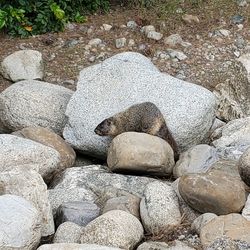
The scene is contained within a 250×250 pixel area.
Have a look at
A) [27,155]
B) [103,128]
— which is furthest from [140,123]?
[27,155]

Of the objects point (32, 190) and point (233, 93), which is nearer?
point (32, 190)

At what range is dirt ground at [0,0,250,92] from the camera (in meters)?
10.3

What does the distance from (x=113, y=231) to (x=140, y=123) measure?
2.71m

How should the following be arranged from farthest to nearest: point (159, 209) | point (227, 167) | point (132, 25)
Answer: point (132, 25), point (227, 167), point (159, 209)

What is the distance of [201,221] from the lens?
614 cm

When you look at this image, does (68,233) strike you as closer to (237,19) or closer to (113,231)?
(113,231)

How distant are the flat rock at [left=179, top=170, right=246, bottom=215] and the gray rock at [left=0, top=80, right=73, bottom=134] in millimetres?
2811

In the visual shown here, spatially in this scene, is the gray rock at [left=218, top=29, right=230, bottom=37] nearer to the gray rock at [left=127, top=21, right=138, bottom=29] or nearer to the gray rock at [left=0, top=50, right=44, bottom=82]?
the gray rock at [left=127, top=21, right=138, bottom=29]

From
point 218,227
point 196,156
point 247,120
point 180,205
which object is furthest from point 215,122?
point 218,227

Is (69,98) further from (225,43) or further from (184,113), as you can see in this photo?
(225,43)

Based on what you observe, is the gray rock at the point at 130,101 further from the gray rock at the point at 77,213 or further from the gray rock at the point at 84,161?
the gray rock at the point at 77,213

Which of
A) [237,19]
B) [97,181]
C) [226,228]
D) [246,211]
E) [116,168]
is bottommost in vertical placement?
A: [97,181]

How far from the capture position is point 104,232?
575 centimetres

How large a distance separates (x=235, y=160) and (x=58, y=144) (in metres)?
1.97
